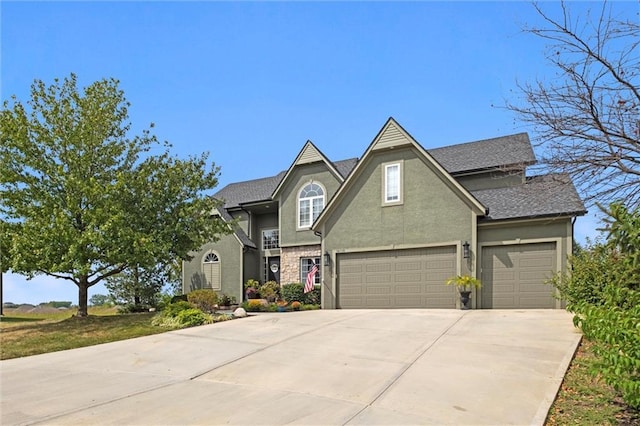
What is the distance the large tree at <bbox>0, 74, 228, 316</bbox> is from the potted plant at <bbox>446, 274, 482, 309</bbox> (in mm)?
9816

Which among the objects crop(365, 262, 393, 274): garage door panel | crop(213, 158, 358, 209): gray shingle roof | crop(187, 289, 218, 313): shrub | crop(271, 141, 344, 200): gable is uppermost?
crop(271, 141, 344, 200): gable

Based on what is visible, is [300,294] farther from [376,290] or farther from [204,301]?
[204,301]

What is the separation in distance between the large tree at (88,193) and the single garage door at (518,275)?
10861 mm

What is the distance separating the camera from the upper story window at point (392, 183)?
57.6ft

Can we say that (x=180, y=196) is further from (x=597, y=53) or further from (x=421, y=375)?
(x=597, y=53)

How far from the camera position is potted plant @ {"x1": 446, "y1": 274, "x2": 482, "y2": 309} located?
15273 mm

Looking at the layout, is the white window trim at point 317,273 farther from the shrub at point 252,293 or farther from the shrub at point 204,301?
the shrub at point 204,301

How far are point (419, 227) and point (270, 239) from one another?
9.85m

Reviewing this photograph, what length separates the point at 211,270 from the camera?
2406cm

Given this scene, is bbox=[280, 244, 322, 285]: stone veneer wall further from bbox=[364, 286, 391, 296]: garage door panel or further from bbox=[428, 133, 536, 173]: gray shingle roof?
bbox=[428, 133, 536, 173]: gray shingle roof

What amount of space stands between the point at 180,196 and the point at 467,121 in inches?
455

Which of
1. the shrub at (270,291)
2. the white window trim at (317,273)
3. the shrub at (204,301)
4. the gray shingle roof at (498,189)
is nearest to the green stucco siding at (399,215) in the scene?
the gray shingle roof at (498,189)

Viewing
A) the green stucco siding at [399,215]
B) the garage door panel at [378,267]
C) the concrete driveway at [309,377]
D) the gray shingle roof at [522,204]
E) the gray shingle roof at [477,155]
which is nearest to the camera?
the concrete driveway at [309,377]

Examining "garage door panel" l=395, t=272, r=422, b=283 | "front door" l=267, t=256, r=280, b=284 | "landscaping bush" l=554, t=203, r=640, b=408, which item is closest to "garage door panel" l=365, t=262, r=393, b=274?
"garage door panel" l=395, t=272, r=422, b=283
